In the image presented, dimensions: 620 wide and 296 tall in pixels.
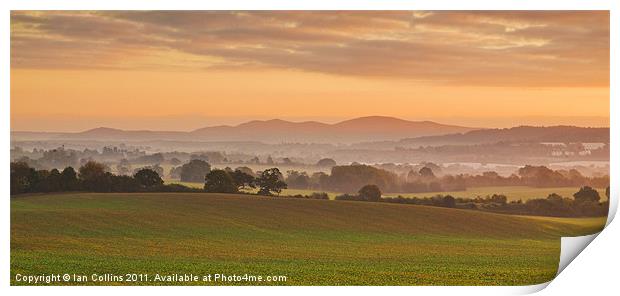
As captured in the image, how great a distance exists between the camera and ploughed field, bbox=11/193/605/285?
1090cm

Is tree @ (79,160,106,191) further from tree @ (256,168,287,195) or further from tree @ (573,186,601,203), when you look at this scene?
tree @ (573,186,601,203)

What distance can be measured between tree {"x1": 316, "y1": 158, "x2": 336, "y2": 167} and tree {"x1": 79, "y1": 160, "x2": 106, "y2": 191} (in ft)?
6.46

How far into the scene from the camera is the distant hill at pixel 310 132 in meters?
11.0

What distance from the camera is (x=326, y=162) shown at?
36.2 ft

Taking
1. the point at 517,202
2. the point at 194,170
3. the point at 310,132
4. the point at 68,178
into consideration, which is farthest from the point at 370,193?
the point at 68,178

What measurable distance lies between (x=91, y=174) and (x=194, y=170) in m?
0.94

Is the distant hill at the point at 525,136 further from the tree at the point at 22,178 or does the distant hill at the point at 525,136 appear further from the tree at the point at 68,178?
the tree at the point at 22,178

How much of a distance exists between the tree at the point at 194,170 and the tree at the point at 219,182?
0.20ft

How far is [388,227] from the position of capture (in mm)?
11195

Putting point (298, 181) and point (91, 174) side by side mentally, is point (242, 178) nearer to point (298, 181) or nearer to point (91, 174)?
point (298, 181)

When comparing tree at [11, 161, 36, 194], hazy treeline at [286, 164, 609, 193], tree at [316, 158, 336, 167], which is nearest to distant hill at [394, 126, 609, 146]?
hazy treeline at [286, 164, 609, 193]

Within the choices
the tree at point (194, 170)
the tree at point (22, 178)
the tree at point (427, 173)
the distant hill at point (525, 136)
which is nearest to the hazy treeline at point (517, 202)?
the tree at point (427, 173)
